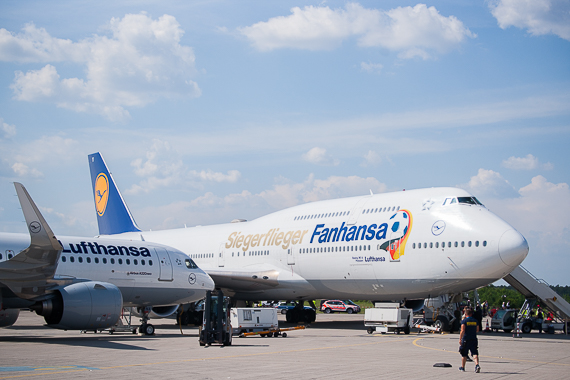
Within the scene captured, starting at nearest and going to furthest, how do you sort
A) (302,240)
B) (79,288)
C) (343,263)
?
(79,288), (343,263), (302,240)

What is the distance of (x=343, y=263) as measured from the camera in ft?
87.2

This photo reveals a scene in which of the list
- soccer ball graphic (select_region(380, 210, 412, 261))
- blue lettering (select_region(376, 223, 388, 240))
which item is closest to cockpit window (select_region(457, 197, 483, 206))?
soccer ball graphic (select_region(380, 210, 412, 261))

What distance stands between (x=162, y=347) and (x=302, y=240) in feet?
39.9

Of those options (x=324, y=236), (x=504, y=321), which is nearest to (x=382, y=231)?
(x=324, y=236)

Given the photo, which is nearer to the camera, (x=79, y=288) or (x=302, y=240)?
(x=79, y=288)

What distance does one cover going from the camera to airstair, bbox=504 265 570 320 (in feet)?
87.7

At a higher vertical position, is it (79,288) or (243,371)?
(79,288)

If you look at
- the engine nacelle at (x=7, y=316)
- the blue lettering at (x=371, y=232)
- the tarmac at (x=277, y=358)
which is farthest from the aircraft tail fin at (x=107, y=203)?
the engine nacelle at (x=7, y=316)

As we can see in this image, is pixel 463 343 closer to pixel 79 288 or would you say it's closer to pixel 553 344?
pixel 553 344

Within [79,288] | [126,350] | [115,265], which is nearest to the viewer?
[126,350]

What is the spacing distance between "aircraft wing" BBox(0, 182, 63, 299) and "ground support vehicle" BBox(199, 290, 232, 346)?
179 inches

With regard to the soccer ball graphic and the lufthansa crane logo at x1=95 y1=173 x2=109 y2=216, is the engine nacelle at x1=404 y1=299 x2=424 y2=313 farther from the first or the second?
the lufthansa crane logo at x1=95 y1=173 x2=109 y2=216

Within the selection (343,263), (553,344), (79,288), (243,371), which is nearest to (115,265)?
(79,288)

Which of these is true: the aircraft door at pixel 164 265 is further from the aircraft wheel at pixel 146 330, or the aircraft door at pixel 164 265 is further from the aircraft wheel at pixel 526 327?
the aircraft wheel at pixel 526 327
